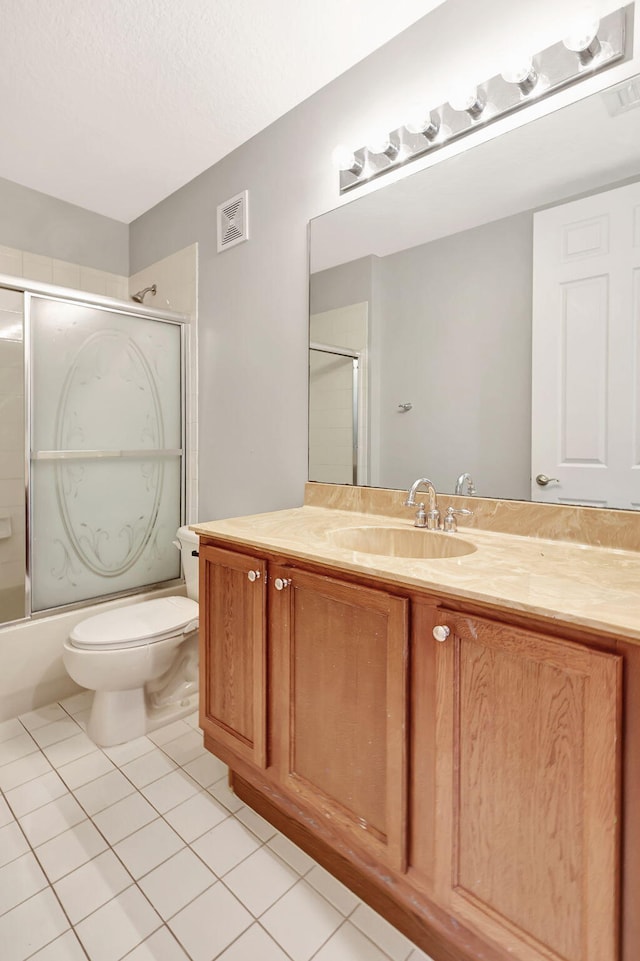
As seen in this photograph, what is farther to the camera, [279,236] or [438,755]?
[279,236]

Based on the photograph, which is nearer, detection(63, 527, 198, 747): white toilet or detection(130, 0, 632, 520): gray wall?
detection(130, 0, 632, 520): gray wall

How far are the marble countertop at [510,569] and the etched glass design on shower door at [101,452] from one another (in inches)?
41.2

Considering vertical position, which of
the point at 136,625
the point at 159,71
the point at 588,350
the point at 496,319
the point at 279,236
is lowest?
the point at 136,625

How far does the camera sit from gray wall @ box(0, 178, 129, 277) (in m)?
2.42

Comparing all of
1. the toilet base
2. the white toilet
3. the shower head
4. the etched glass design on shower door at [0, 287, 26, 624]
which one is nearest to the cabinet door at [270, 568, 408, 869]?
the white toilet

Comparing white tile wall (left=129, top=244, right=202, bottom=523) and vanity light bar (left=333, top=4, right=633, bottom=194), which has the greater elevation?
vanity light bar (left=333, top=4, right=633, bottom=194)

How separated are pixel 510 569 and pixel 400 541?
49 centimetres

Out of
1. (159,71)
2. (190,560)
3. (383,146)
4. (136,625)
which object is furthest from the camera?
(190,560)

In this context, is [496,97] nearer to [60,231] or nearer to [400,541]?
[400,541]

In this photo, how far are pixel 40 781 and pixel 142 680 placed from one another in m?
0.42

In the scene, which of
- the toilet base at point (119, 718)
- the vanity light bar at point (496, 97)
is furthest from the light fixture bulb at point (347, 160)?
the toilet base at point (119, 718)

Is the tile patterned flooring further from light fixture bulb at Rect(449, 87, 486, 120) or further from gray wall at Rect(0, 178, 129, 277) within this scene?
gray wall at Rect(0, 178, 129, 277)

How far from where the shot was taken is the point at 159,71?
5.65ft

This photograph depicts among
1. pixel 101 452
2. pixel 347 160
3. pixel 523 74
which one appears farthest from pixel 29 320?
pixel 523 74
